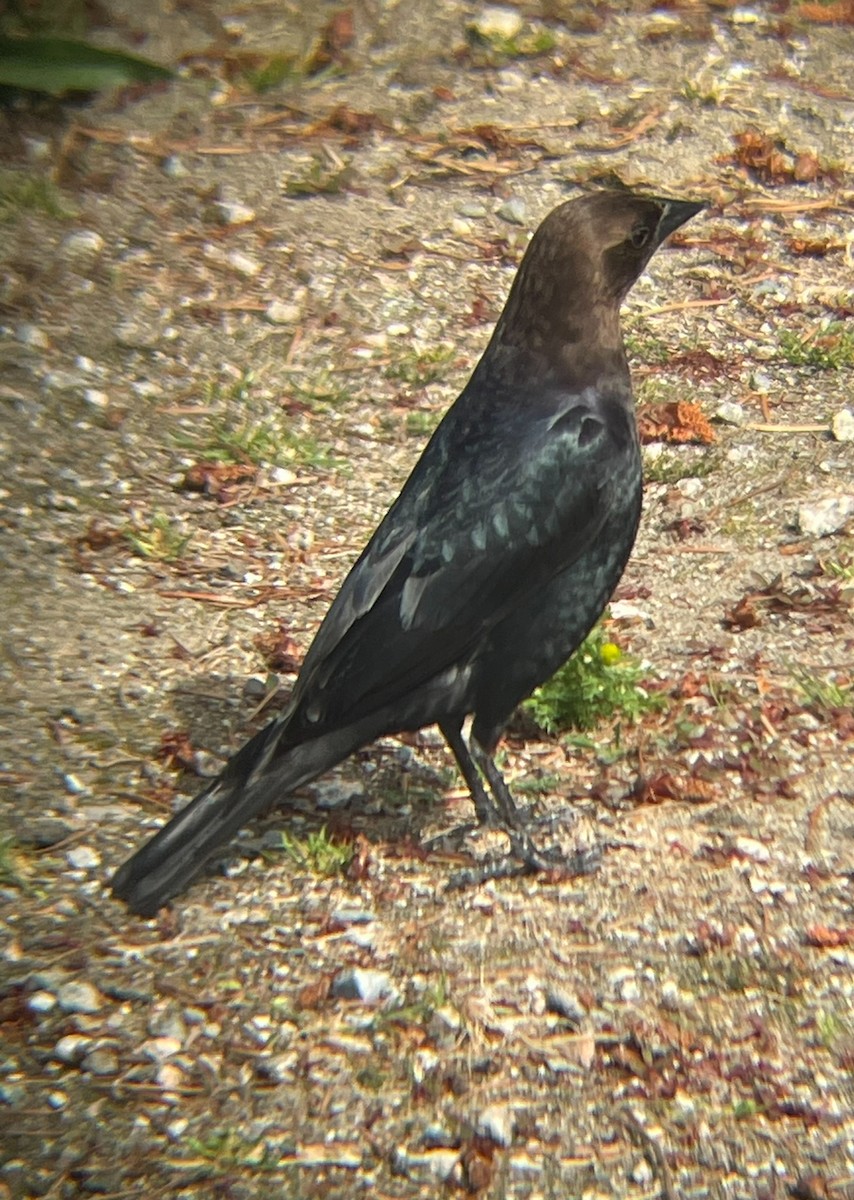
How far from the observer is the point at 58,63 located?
573cm

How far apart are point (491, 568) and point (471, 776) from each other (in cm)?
51

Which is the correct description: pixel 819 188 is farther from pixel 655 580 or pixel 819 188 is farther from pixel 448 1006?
pixel 448 1006

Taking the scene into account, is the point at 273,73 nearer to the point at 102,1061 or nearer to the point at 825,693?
the point at 825,693

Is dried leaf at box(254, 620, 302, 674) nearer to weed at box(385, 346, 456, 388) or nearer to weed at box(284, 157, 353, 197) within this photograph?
weed at box(385, 346, 456, 388)

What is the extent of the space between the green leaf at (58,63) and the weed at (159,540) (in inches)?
86.2

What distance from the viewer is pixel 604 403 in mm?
3377

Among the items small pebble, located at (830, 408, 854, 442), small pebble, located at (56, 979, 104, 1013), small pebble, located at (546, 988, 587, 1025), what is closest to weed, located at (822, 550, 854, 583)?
small pebble, located at (830, 408, 854, 442)

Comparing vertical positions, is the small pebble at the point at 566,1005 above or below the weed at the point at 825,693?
below

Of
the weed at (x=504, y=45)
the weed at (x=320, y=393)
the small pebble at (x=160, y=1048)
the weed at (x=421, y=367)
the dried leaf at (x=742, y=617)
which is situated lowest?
the small pebble at (x=160, y=1048)

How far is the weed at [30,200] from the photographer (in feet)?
17.8

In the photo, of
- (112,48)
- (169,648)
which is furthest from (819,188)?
(169,648)

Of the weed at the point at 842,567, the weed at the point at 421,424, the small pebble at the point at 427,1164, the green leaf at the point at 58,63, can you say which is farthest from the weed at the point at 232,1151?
the green leaf at the point at 58,63

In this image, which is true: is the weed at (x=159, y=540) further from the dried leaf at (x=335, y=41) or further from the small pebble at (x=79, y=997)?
the dried leaf at (x=335, y=41)

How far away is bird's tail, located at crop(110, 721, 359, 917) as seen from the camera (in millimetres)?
3070
